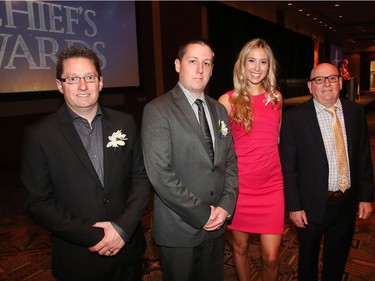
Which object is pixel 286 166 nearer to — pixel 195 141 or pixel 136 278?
pixel 195 141

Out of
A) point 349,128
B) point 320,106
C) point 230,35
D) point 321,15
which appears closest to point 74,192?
point 320,106

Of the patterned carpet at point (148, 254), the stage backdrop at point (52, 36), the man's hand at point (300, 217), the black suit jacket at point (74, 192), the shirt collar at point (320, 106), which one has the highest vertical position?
the stage backdrop at point (52, 36)

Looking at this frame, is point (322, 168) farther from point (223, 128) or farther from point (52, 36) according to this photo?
point (52, 36)

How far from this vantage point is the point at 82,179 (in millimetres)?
1441

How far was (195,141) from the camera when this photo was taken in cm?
162

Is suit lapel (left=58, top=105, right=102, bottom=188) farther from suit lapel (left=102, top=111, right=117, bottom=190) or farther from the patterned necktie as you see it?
the patterned necktie

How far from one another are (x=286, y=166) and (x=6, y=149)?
16.7ft

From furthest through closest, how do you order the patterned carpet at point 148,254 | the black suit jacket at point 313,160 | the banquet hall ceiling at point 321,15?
the banquet hall ceiling at point 321,15 → the patterned carpet at point 148,254 → the black suit jacket at point 313,160

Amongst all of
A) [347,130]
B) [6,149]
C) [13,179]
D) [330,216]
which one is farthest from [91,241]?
[6,149]

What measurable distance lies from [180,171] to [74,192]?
51cm

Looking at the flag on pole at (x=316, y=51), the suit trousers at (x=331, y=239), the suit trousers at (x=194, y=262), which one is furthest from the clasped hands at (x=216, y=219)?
the flag on pole at (x=316, y=51)

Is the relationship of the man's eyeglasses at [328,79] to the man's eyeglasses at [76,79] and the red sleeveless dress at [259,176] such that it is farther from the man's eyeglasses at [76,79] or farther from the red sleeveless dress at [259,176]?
the man's eyeglasses at [76,79]

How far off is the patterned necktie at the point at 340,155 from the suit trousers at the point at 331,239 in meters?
0.09

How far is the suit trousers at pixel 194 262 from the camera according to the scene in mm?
1680
